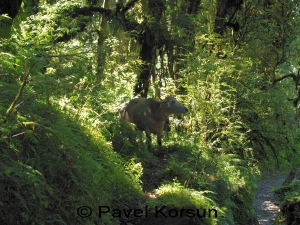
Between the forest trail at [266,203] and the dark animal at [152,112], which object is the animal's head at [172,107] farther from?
the forest trail at [266,203]

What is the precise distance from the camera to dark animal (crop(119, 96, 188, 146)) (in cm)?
1177

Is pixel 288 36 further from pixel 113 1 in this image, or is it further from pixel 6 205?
pixel 6 205

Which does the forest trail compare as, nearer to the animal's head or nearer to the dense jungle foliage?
the dense jungle foliage

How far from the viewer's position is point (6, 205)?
494 centimetres

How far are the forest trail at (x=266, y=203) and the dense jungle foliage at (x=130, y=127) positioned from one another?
66.0 inches

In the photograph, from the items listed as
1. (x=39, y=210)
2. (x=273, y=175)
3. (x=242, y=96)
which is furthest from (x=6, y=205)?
(x=273, y=175)

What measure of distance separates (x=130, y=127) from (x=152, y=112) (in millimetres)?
1237

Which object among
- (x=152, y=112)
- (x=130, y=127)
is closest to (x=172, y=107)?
(x=152, y=112)

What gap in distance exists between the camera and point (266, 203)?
18094 millimetres

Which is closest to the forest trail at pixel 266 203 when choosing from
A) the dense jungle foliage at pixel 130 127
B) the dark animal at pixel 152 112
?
the dense jungle foliage at pixel 130 127

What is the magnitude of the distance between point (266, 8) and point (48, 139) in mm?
11713

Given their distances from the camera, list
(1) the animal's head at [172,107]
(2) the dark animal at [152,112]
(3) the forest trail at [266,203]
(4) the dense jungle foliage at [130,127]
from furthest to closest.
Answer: (3) the forest trail at [266,203]
(2) the dark animal at [152,112]
(1) the animal's head at [172,107]
(4) the dense jungle foliage at [130,127]

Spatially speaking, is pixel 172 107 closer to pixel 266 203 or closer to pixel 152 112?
pixel 152 112

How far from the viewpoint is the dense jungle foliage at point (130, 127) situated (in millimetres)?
5688
